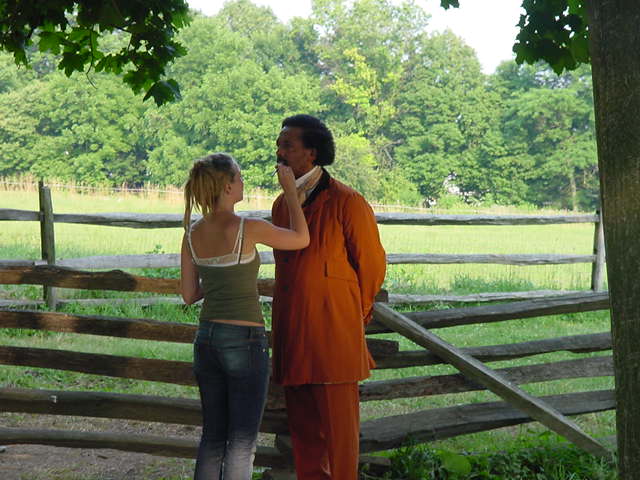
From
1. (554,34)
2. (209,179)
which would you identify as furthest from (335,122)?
(209,179)

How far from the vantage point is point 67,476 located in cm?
509

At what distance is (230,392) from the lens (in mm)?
3287

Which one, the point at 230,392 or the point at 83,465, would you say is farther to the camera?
the point at 83,465

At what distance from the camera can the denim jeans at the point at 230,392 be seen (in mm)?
3244

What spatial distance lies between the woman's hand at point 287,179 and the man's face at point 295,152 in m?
0.15

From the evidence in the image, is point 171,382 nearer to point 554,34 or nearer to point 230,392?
point 230,392

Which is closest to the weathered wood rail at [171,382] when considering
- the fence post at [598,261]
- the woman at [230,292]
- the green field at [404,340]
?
the green field at [404,340]

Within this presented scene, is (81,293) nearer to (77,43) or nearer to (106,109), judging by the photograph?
(77,43)

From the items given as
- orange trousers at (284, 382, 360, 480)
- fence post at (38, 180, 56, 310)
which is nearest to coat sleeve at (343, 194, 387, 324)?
orange trousers at (284, 382, 360, 480)

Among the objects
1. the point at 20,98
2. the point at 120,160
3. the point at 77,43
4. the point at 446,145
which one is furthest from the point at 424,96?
the point at 77,43

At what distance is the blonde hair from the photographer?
3195 millimetres

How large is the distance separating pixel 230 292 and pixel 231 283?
0.03m

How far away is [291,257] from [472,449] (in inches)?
99.4

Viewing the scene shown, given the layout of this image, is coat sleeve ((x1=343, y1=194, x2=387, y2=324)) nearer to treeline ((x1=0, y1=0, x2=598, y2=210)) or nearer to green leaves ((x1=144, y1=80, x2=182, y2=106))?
green leaves ((x1=144, y1=80, x2=182, y2=106))
